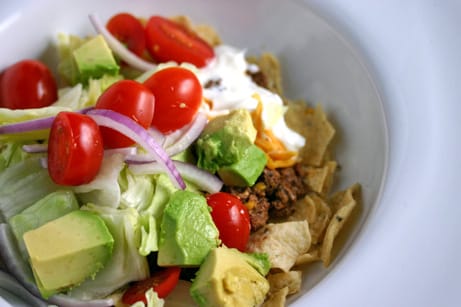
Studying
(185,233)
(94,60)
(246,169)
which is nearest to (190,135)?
(246,169)

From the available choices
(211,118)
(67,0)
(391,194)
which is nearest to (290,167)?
(211,118)

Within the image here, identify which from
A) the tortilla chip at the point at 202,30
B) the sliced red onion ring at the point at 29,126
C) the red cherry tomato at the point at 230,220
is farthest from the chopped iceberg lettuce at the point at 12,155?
the tortilla chip at the point at 202,30

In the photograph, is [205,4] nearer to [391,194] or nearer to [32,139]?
[32,139]

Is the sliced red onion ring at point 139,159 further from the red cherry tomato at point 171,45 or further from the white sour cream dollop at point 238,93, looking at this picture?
the red cherry tomato at point 171,45

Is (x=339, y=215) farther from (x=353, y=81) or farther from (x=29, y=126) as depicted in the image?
(x=29, y=126)

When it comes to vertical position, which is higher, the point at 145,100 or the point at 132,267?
the point at 145,100

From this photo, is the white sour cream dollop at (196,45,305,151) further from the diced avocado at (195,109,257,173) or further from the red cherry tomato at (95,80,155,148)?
the red cherry tomato at (95,80,155,148)

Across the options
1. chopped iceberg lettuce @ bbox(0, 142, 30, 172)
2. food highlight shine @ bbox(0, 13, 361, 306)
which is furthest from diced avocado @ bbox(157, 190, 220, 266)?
chopped iceberg lettuce @ bbox(0, 142, 30, 172)
